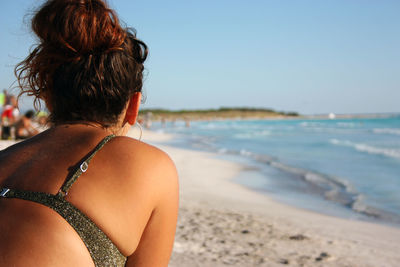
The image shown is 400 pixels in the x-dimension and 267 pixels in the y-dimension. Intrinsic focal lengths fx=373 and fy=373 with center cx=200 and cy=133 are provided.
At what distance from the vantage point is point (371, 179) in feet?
31.7

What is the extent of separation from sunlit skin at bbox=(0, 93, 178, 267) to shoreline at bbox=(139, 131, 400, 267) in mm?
2596

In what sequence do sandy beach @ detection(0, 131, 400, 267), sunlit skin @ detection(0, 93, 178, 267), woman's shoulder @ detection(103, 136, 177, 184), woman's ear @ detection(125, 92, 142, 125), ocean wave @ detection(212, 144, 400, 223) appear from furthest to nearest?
ocean wave @ detection(212, 144, 400, 223) < sandy beach @ detection(0, 131, 400, 267) < woman's ear @ detection(125, 92, 142, 125) < woman's shoulder @ detection(103, 136, 177, 184) < sunlit skin @ detection(0, 93, 178, 267)

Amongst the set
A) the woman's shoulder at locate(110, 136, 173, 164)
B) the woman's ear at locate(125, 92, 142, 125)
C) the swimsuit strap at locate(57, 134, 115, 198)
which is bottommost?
the swimsuit strap at locate(57, 134, 115, 198)

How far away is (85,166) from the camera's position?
3.70 feet

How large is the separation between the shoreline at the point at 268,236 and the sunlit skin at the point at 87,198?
2.60 m

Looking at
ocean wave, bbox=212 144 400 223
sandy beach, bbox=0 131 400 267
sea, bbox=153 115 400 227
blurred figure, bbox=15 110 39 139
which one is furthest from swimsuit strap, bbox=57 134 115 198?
blurred figure, bbox=15 110 39 139

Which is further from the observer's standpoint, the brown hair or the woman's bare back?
the brown hair

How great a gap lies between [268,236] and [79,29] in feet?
13.2

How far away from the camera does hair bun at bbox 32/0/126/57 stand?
4.05 ft

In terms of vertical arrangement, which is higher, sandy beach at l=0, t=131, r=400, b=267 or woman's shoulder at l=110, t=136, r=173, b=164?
woman's shoulder at l=110, t=136, r=173, b=164

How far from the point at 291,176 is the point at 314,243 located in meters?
5.79

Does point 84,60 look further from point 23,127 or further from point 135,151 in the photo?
point 23,127

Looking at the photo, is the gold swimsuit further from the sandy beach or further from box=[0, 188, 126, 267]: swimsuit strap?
the sandy beach

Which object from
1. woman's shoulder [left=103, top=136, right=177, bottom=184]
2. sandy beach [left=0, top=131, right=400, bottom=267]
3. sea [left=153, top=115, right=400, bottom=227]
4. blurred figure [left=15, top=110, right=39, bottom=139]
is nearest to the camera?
woman's shoulder [left=103, top=136, right=177, bottom=184]
